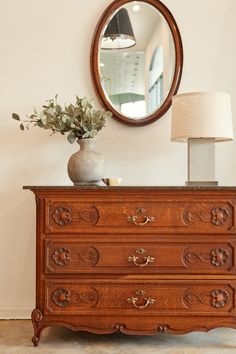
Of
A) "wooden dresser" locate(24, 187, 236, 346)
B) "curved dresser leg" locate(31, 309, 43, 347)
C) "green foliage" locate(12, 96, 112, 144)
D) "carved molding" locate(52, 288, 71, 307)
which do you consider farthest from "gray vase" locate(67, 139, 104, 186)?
"curved dresser leg" locate(31, 309, 43, 347)

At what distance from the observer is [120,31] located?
9.53ft

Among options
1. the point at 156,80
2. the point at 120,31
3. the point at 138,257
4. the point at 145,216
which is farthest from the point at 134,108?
the point at 138,257

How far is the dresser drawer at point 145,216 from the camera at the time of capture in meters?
2.35

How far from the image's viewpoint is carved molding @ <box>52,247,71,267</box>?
2354 millimetres

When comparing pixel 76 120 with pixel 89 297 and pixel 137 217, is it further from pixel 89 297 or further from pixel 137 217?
pixel 89 297

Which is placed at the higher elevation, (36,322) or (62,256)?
(62,256)

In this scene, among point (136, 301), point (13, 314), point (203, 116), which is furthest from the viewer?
point (13, 314)

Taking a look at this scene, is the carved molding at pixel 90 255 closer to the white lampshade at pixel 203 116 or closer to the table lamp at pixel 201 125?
the table lamp at pixel 201 125

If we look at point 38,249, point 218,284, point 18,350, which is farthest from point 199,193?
point 18,350

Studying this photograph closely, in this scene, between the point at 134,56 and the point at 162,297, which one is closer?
the point at 162,297

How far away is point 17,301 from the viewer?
2.92 m

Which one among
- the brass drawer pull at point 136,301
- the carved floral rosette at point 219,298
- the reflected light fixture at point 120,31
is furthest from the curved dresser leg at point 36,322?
the reflected light fixture at point 120,31

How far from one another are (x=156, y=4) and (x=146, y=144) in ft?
2.92

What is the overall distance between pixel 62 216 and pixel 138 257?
444mm
